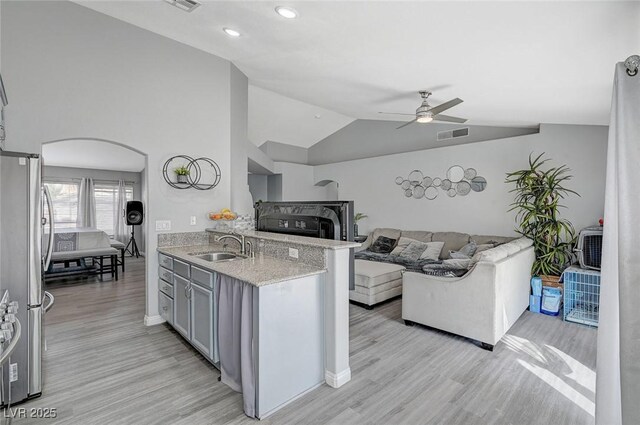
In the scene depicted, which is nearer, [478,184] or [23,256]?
[23,256]

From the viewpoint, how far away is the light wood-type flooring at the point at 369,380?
6.70 feet

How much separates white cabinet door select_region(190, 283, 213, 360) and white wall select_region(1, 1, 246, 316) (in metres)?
1.15

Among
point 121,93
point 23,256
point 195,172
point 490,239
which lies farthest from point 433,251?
point 23,256

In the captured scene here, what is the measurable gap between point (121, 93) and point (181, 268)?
1999mm

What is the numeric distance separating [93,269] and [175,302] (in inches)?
150

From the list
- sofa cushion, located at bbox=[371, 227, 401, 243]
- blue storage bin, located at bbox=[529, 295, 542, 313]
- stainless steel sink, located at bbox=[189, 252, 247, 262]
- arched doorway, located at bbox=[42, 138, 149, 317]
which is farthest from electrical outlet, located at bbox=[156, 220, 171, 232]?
blue storage bin, located at bbox=[529, 295, 542, 313]

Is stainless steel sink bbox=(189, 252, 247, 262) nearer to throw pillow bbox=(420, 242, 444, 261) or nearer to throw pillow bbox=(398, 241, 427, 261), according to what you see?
throw pillow bbox=(398, 241, 427, 261)

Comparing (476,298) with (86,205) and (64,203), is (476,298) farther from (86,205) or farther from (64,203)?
(64,203)

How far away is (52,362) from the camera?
106 inches

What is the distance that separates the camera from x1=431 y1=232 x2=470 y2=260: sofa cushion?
17.7ft

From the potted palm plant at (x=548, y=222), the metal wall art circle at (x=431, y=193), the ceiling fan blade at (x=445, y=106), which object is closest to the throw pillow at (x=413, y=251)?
the metal wall art circle at (x=431, y=193)

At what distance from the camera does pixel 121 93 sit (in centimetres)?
330

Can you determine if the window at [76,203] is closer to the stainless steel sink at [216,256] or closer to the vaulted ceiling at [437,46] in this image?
the vaulted ceiling at [437,46]

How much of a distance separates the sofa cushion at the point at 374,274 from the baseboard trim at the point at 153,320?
7.98 feet
